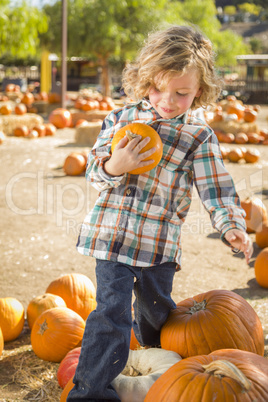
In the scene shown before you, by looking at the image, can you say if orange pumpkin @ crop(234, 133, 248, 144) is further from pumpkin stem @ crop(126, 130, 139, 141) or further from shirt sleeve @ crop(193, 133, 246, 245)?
pumpkin stem @ crop(126, 130, 139, 141)

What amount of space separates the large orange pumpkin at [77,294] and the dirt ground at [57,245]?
37cm

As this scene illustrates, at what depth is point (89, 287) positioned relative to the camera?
11.1 feet


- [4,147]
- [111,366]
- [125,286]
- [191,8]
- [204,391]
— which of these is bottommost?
[4,147]

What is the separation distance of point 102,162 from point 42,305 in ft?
4.44

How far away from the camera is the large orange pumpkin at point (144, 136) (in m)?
2.16

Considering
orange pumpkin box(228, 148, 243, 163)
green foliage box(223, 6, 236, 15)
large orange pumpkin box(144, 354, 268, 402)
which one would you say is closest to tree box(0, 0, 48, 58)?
orange pumpkin box(228, 148, 243, 163)

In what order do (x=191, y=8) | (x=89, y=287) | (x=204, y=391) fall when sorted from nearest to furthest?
(x=204, y=391)
(x=89, y=287)
(x=191, y=8)

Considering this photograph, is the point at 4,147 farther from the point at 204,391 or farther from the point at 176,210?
the point at 204,391

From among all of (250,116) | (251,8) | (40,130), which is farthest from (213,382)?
(251,8)

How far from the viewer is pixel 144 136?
217 centimetres

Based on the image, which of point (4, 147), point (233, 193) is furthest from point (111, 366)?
point (4, 147)

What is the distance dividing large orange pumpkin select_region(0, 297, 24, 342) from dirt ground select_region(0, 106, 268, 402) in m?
0.08

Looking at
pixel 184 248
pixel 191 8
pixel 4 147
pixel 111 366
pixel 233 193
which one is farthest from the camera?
pixel 191 8

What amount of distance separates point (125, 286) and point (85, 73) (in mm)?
39970
